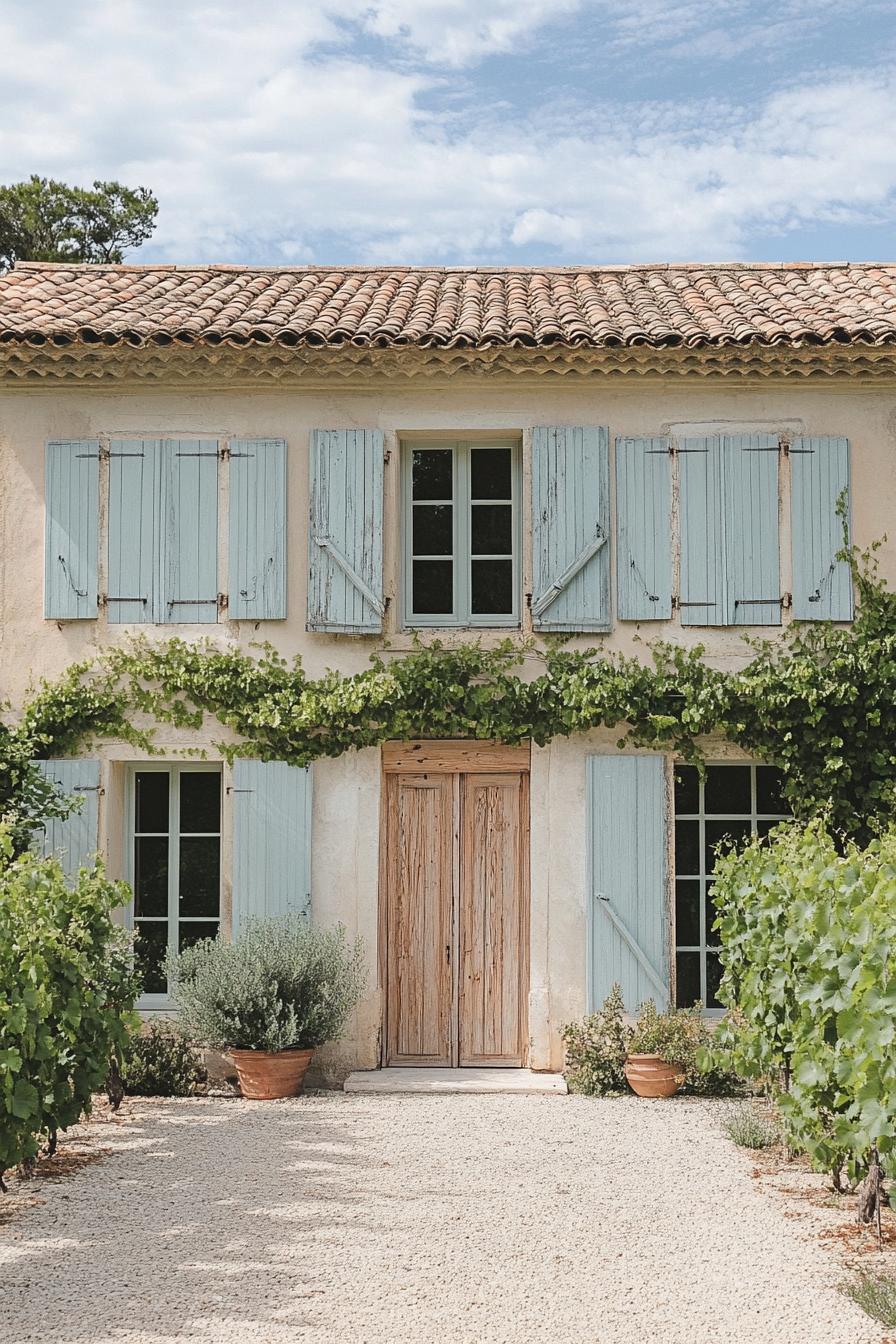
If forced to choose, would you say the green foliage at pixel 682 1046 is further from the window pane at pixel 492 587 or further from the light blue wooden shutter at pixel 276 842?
the window pane at pixel 492 587

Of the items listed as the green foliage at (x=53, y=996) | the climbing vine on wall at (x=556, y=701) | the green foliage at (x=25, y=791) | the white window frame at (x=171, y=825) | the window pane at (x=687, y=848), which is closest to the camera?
the green foliage at (x=53, y=996)

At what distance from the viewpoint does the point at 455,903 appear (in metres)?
9.73

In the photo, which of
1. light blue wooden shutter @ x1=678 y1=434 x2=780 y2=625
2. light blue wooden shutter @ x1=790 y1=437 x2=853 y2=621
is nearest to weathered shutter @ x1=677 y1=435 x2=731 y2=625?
light blue wooden shutter @ x1=678 y1=434 x2=780 y2=625

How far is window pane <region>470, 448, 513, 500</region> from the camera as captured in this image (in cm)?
1003

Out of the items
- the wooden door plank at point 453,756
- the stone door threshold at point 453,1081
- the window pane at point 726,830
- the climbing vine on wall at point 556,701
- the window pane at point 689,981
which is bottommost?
the stone door threshold at point 453,1081

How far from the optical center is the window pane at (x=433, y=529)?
995cm

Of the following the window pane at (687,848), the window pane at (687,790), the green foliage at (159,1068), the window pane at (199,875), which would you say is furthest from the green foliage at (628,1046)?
the window pane at (199,875)

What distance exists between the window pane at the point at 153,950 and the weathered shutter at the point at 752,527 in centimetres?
452

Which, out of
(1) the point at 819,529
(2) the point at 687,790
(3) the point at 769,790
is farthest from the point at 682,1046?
(1) the point at 819,529

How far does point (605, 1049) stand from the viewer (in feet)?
29.7

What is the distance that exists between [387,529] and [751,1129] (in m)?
4.55

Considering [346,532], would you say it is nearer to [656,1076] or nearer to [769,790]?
[769,790]

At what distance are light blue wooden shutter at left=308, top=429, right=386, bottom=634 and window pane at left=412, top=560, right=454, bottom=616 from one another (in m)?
0.47

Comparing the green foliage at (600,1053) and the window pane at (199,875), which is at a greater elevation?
the window pane at (199,875)
